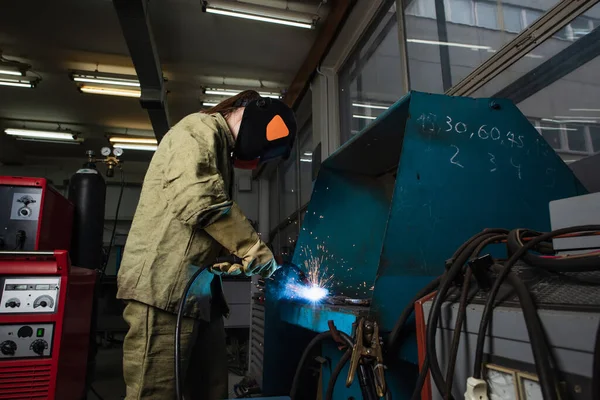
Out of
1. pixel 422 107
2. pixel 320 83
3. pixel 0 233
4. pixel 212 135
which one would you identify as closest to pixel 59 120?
pixel 320 83

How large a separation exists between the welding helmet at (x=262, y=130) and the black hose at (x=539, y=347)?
109 cm

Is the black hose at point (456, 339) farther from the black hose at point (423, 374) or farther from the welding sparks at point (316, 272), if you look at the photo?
the welding sparks at point (316, 272)

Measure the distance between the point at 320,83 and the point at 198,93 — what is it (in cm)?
228

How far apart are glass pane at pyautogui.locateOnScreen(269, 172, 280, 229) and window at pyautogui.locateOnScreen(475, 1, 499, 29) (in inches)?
204

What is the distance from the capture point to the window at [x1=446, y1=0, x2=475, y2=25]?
197 centimetres

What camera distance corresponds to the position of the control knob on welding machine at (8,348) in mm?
1476

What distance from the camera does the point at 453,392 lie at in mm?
594

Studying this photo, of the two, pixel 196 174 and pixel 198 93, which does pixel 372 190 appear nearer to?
pixel 196 174

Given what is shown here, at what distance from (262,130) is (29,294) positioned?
1.16 meters

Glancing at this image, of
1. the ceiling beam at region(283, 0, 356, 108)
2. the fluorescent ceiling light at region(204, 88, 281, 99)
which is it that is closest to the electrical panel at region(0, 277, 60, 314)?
the ceiling beam at region(283, 0, 356, 108)

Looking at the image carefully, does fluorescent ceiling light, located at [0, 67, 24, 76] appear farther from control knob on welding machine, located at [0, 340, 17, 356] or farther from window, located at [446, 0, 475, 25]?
window, located at [446, 0, 475, 25]

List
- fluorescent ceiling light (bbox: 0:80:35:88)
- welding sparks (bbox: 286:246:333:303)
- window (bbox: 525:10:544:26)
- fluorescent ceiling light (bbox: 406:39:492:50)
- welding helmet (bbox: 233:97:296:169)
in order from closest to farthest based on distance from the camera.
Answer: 1. welding helmet (bbox: 233:97:296:169)
2. window (bbox: 525:10:544:26)
3. welding sparks (bbox: 286:246:333:303)
4. fluorescent ceiling light (bbox: 406:39:492:50)
5. fluorescent ceiling light (bbox: 0:80:35:88)

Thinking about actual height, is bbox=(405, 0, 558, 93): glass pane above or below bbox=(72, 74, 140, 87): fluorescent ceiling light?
below

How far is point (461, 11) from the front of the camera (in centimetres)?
204
